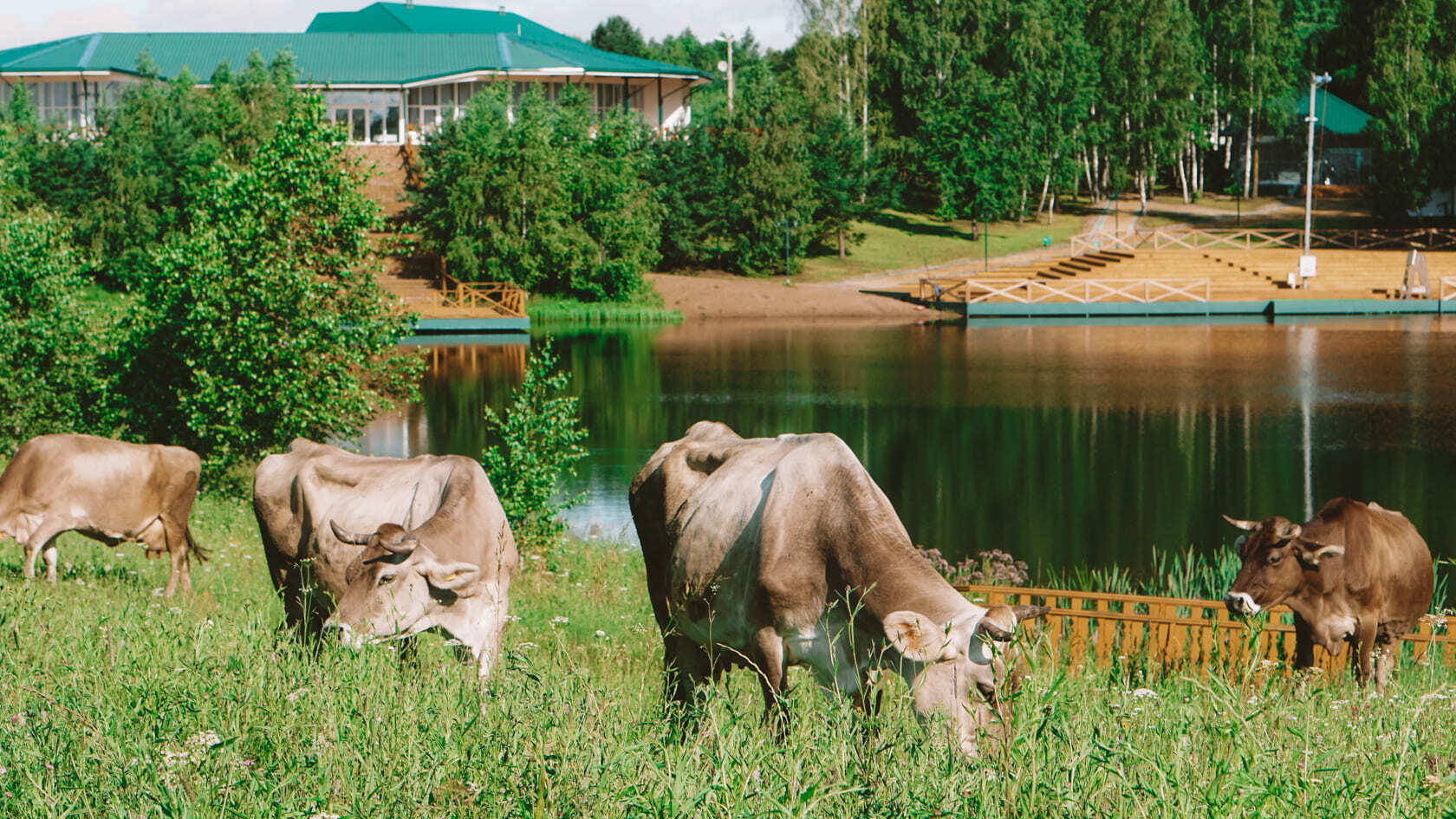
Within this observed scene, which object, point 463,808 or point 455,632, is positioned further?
point 455,632

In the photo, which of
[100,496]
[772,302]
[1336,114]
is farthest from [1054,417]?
[1336,114]

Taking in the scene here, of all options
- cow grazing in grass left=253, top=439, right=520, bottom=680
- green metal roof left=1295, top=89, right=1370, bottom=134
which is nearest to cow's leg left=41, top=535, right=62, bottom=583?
cow grazing in grass left=253, top=439, right=520, bottom=680

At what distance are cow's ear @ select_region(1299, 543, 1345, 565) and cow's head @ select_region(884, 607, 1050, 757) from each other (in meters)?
3.42

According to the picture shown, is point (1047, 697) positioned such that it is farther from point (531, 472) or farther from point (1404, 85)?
point (1404, 85)

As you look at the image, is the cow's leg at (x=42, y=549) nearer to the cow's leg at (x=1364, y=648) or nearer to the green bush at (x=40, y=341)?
the green bush at (x=40, y=341)

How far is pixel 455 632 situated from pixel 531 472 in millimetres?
7301

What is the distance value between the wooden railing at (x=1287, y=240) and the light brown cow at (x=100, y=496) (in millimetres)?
48924

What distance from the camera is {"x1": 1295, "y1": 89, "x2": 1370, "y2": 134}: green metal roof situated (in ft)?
238

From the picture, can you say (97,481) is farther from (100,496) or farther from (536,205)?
(536,205)

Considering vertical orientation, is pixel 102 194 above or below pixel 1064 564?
above

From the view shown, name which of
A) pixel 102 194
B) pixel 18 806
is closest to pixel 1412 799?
pixel 18 806

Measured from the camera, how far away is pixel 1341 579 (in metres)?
7.46

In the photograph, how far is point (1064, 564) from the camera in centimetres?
1455

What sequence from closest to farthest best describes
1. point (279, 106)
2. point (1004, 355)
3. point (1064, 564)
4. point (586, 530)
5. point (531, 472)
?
point (531, 472)
point (1064, 564)
point (586, 530)
point (1004, 355)
point (279, 106)
